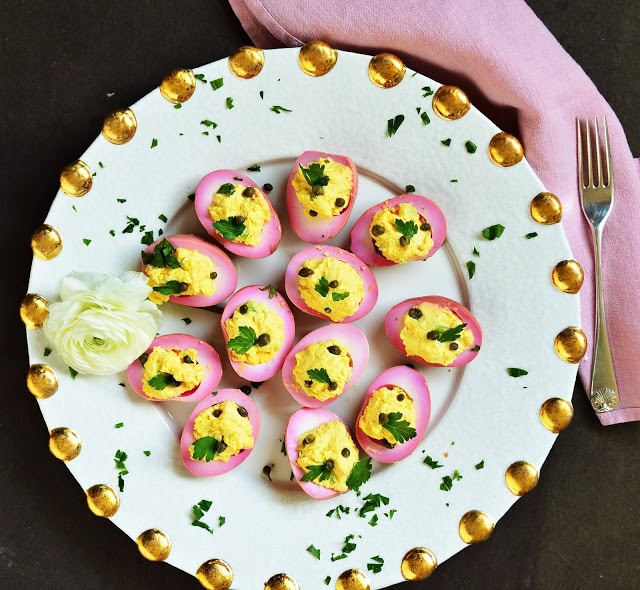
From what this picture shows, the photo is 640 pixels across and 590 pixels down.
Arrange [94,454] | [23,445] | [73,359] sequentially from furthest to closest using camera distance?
1. [23,445]
2. [94,454]
3. [73,359]

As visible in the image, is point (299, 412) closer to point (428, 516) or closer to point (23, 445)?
point (428, 516)

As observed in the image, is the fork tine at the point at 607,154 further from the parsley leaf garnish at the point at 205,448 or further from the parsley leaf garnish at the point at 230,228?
the parsley leaf garnish at the point at 205,448

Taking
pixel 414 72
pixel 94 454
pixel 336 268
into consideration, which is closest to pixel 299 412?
pixel 336 268

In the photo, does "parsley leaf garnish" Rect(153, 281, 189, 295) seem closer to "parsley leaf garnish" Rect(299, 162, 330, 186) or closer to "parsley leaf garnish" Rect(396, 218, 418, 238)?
"parsley leaf garnish" Rect(299, 162, 330, 186)

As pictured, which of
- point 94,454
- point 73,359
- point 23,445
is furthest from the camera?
point 23,445

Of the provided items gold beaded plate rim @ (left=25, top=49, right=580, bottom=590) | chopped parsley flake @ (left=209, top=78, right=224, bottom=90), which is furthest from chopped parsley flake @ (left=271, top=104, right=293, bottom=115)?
chopped parsley flake @ (left=209, top=78, right=224, bottom=90)

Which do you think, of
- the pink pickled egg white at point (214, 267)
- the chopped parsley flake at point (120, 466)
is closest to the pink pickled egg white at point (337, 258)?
the pink pickled egg white at point (214, 267)

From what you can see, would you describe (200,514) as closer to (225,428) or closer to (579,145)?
(225,428)
